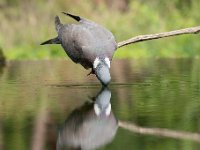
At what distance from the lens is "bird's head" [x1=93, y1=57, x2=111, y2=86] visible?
6.38m

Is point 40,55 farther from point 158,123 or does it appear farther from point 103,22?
point 158,123

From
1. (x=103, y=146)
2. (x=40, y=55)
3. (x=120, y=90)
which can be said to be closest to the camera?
(x=103, y=146)

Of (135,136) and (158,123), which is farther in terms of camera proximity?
(158,123)

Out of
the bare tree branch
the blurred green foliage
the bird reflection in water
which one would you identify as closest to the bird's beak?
the bird reflection in water

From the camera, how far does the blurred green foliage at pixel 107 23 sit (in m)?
15.3

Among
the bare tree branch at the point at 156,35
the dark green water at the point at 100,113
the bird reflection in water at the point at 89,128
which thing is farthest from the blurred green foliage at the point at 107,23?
the bird reflection in water at the point at 89,128

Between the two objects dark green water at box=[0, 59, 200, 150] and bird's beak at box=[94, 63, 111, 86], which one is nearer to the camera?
dark green water at box=[0, 59, 200, 150]

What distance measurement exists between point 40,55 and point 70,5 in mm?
2543

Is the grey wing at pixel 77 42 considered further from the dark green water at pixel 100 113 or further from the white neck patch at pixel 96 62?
the dark green water at pixel 100 113

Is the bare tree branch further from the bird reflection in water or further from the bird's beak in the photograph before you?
the bird reflection in water

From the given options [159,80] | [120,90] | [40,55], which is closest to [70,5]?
[40,55]

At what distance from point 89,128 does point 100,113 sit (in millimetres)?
677

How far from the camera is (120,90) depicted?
6734mm

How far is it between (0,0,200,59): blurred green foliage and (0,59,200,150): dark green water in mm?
6876
